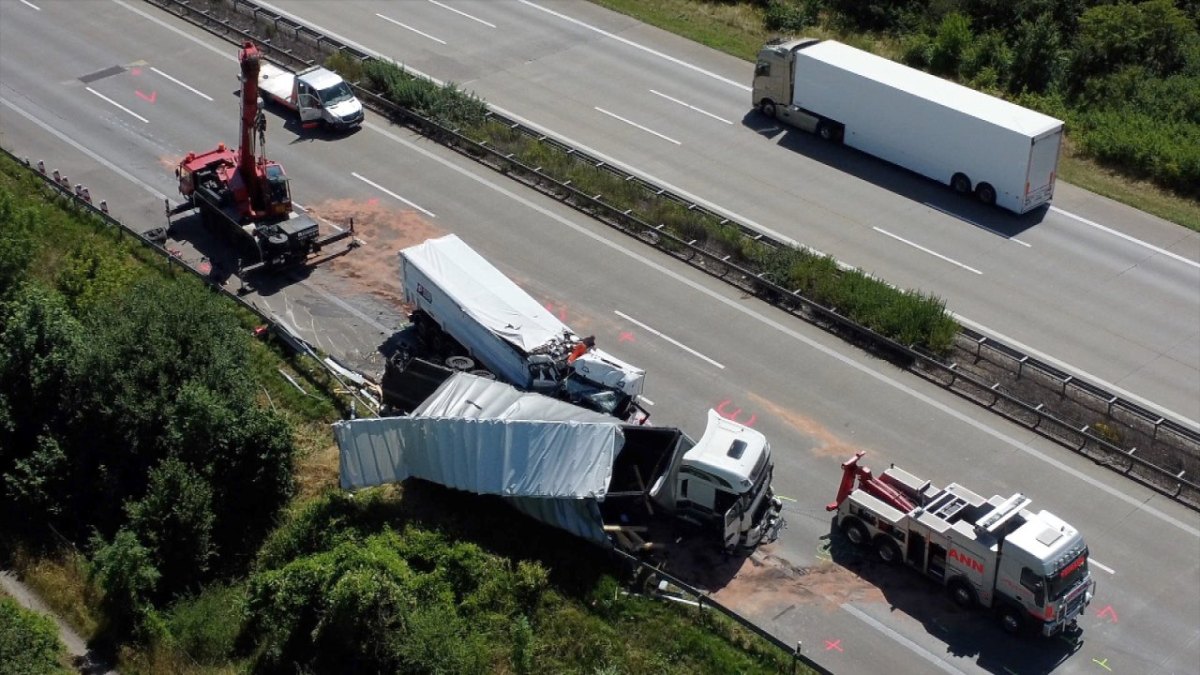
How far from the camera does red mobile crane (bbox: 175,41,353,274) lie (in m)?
39.6

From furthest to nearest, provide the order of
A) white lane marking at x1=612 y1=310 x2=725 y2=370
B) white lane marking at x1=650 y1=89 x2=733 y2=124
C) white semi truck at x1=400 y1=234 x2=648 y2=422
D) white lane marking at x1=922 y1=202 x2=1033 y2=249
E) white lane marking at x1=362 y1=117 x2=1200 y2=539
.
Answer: white lane marking at x1=650 y1=89 x2=733 y2=124 < white lane marking at x1=922 y1=202 x2=1033 y2=249 < white lane marking at x1=612 y1=310 x2=725 y2=370 < white semi truck at x1=400 y1=234 x2=648 y2=422 < white lane marking at x1=362 y1=117 x2=1200 y2=539

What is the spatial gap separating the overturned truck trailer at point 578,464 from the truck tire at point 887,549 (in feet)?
7.69

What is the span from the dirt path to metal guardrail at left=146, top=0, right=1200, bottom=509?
63.7 feet

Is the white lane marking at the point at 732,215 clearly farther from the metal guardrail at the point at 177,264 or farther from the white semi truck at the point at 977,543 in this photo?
the metal guardrail at the point at 177,264

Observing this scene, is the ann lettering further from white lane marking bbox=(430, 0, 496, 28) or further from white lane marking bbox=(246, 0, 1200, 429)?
white lane marking bbox=(430, 0, 496, 28)

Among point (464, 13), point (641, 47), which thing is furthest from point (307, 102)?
point (641, 47)

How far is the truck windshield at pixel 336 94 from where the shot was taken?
155 feet

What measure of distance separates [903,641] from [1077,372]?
11.7m

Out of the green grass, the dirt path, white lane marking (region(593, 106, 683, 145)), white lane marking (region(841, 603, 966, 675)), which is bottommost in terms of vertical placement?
the dirt path

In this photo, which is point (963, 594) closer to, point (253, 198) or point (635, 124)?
point (253, 198)

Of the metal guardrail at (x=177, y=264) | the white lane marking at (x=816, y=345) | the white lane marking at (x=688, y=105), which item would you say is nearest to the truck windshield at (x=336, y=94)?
the white lane marking at (x=816, y=345)

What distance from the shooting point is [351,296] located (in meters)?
39.5

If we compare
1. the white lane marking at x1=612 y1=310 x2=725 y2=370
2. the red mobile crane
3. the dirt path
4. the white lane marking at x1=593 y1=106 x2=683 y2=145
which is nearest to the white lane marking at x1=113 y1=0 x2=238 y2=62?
the red mobile crane

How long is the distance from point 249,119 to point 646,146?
14.1 m
